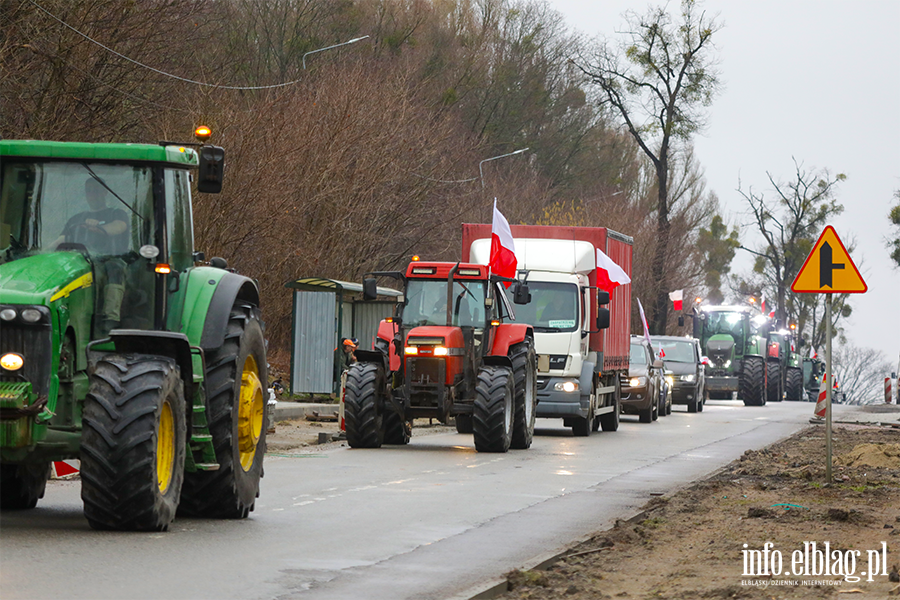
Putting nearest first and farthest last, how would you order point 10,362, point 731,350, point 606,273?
point 10,362, point 606,273, point 731,350

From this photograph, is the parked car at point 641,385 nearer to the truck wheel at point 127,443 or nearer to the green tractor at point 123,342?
the green tractor at point 123,342

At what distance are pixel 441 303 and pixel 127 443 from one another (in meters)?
11.5

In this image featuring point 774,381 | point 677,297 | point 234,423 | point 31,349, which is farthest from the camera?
point 774,381

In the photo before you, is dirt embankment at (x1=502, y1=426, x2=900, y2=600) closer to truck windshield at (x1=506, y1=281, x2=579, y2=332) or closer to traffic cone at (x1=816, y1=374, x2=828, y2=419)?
traffic cone at (x1=816, y1=374, x2=828, y2=419)

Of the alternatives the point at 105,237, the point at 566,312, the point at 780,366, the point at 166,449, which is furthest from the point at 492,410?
the point at 780,366

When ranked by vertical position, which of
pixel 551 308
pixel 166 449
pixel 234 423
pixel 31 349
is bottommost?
pixel 166 449

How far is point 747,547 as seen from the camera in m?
10.1

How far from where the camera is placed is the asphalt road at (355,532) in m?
7.98

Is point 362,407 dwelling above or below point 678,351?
below

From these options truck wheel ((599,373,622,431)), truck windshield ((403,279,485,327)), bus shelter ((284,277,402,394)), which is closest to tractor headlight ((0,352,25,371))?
truck windshield ((403,279,485,327))

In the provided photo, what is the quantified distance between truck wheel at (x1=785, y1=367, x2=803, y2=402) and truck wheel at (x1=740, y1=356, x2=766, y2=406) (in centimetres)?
1469

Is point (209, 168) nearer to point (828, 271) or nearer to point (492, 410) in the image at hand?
point (828, 271)

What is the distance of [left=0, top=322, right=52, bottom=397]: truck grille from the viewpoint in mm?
9125

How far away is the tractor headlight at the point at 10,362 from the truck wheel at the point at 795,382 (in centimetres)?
5715
